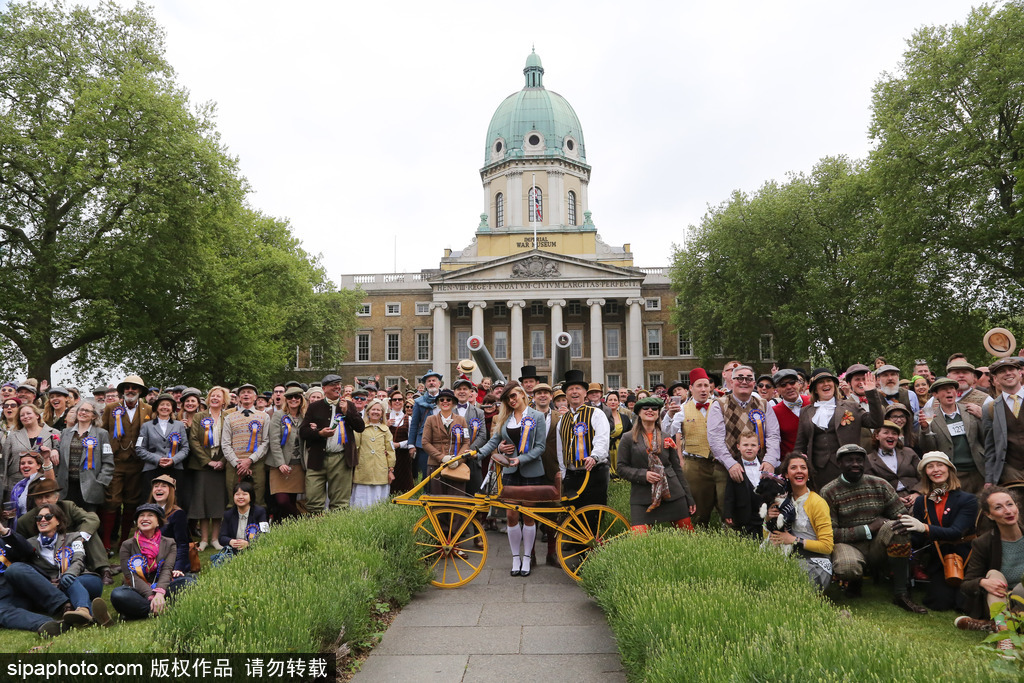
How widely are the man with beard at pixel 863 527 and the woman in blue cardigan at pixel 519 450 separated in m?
3.09

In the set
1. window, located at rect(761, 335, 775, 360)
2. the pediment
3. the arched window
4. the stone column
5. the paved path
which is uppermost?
the arched window

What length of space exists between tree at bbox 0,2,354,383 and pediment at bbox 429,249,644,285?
28648mm

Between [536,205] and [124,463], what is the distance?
52.8m

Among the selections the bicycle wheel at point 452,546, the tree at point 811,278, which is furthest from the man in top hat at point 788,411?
the tree at point 811,278

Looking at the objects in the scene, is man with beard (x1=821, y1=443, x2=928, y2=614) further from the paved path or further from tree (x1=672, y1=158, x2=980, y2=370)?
tree (x1=672, y1=158, x2=980, y2=370)

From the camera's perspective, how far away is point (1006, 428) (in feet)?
24.8

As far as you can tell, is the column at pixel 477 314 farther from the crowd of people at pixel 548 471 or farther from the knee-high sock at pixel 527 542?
the knee-high sock at pixel 527 542

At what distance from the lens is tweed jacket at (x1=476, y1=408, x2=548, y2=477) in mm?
8172

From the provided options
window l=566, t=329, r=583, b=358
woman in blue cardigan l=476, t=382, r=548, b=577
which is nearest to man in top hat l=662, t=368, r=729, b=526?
woman in blue cardigan l=476, t=382, r=548, b=577

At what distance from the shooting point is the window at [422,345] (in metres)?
59.5

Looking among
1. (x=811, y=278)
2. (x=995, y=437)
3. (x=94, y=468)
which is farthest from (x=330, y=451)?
(x=811, y=278)

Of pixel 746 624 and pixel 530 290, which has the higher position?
pixel 530 290

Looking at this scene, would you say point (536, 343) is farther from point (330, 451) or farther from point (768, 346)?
point (330, 451)

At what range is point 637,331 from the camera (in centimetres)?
5372
